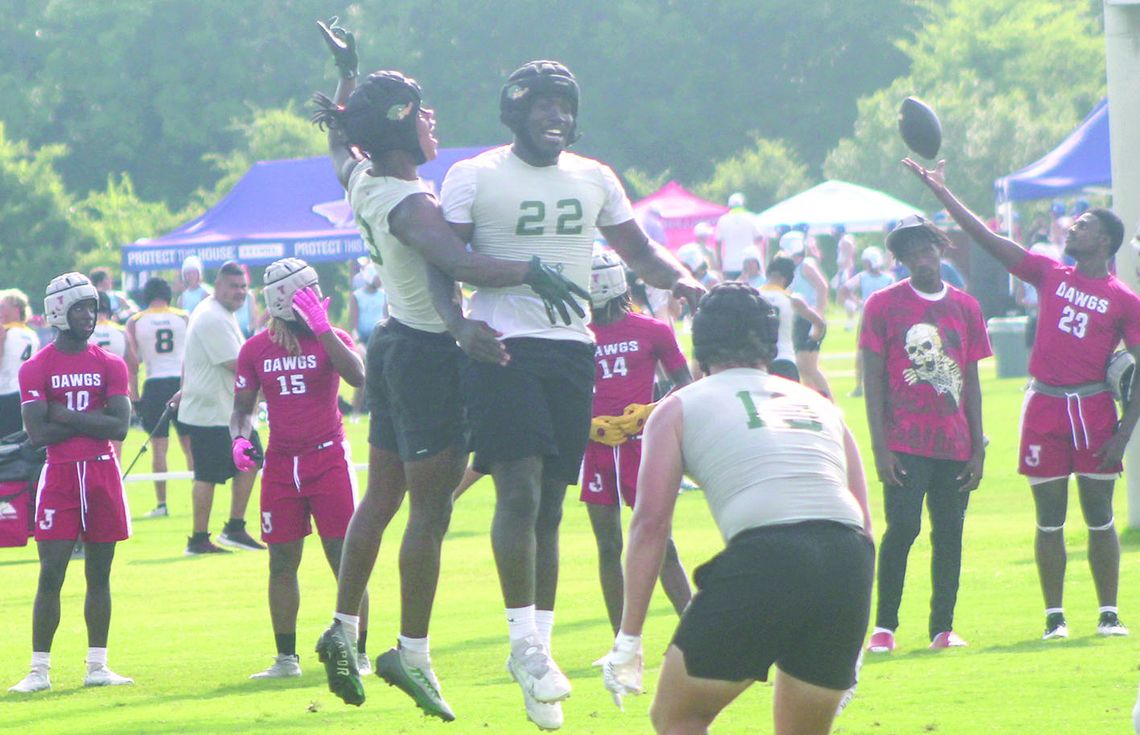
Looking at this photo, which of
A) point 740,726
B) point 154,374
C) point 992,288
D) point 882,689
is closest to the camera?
point 740,726

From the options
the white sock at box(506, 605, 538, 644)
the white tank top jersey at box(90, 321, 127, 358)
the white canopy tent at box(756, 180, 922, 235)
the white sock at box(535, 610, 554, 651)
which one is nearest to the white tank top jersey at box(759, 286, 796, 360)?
the white tank top jersey at box(90, 321, 127, 358)

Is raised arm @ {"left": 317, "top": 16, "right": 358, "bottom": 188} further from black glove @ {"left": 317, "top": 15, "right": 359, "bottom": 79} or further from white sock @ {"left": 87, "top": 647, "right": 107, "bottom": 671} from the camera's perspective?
white sock @ {"left": 87, "top": 647, "right": 107, "bottom": 671}

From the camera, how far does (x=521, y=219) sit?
7.80 metres

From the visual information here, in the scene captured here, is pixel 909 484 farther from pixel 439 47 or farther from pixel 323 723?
pixel 439 47

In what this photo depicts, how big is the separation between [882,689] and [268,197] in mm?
29987

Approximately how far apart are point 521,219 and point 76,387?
4149 millimetres

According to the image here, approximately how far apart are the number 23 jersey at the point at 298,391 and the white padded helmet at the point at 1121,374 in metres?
4.11

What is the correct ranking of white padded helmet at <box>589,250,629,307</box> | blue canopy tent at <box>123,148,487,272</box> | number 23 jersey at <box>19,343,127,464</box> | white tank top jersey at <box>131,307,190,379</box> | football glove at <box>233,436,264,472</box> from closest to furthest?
number 23 jersey at <box>19,343,127,464</box>, white padded helmet at <box>589,250,629,307</box>, football glove at <box>233,436,264,472</box>, white tank top jersey at <box>131,307,190,379</box>, blue canopy tent at <box>123,148,487,272</box>

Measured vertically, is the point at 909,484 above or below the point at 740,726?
above

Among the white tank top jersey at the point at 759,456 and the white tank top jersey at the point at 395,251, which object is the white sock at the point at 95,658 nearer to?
the white tank top jersey at the point at 395,251

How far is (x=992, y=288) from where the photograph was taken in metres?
37.3

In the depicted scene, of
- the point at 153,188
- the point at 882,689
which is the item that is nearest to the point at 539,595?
the point at 882,689

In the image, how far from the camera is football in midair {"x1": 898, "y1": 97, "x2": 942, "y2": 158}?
10.7m

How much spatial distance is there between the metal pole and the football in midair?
457cm
